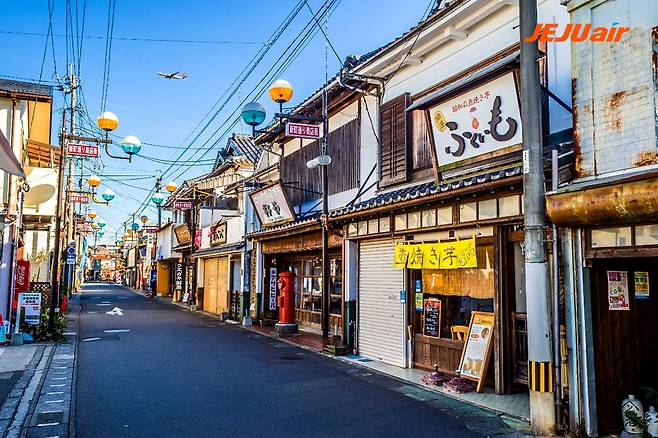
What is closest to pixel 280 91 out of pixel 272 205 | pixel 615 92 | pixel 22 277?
pixel 272 205

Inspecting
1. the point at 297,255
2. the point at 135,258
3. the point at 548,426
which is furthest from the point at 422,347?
the point at 135,258

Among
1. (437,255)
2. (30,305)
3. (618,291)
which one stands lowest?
A: (30,305)

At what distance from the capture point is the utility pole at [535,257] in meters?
7.23

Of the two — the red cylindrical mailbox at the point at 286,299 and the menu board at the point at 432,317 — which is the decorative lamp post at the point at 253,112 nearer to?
the red cylindrical mailbox at the point at 286,299

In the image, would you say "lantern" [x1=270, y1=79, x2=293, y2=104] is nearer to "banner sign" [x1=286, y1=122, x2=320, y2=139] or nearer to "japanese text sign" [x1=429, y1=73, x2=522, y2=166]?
"banner sign" [x1=286, y1=122, x2=320, y2=139]

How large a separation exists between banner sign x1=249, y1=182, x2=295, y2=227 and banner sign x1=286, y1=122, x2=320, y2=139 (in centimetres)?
399

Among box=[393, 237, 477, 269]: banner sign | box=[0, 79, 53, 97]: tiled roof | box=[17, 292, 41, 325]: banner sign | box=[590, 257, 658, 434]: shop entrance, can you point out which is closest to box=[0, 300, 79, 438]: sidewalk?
box=[17, 292, 41, 325]: banner sign

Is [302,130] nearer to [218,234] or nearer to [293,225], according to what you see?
[293,225]

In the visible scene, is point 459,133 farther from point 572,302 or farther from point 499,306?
point 572,302

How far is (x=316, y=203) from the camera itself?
18750 mm

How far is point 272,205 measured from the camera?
20.4 metres

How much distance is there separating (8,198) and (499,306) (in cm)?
1630

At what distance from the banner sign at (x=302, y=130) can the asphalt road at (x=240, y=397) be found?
6.36m

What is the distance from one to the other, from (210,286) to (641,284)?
1037 inches
